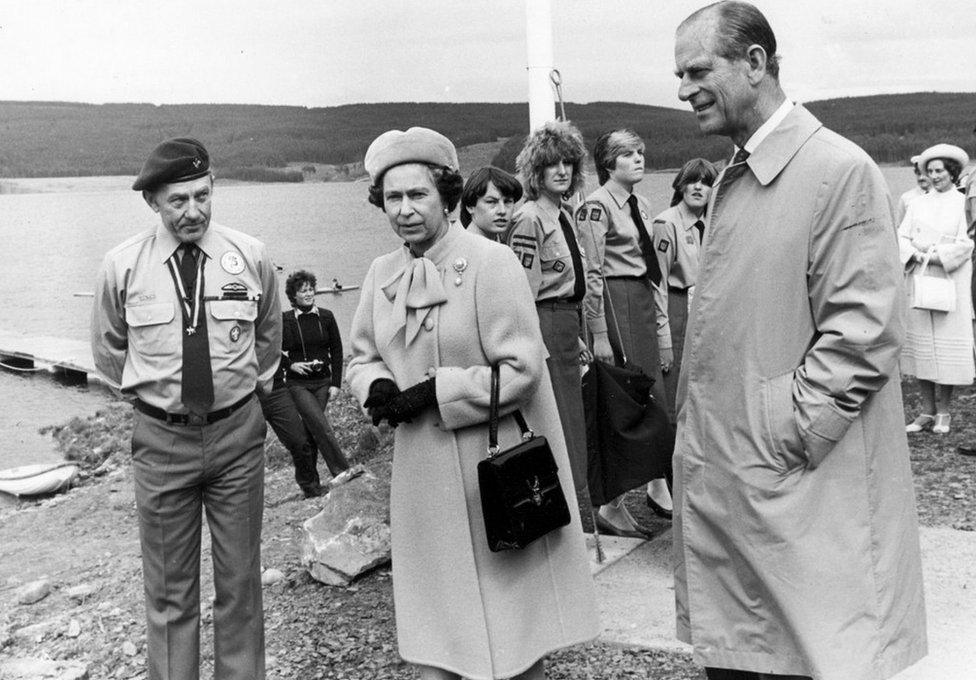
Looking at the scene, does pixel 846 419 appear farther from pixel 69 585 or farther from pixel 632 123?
pixel 632 123

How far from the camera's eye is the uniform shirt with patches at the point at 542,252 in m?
4.75

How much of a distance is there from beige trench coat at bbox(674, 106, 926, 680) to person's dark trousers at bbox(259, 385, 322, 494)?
16.8 feet

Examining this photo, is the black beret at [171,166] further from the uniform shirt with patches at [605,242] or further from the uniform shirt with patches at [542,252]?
the uniform shirt with patches at [605,242]

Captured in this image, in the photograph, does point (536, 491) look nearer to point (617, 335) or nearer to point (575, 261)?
point (575, 261)

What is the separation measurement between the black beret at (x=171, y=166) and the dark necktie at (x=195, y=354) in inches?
11.4

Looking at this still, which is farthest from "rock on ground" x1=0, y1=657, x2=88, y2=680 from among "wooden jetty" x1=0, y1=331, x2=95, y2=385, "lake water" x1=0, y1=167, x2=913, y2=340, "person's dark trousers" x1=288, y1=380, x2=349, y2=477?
"wooden jetty" x1=0, y1=331, x2=95, y2=385

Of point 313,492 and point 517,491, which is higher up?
point 517,491

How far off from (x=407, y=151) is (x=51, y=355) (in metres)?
21.4

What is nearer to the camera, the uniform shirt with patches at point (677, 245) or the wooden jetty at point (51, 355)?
the uniform shirt with patches at point (677, 245)

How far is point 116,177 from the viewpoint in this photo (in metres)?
24.3

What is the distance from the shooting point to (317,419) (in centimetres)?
739

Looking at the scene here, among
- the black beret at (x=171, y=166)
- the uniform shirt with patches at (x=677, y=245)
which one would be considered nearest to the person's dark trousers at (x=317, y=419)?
the uniform shirt with patches at (x=677, y=245)

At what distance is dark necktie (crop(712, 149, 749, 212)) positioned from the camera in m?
2.54

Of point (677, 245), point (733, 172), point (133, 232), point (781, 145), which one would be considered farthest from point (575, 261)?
point (133, 232)
